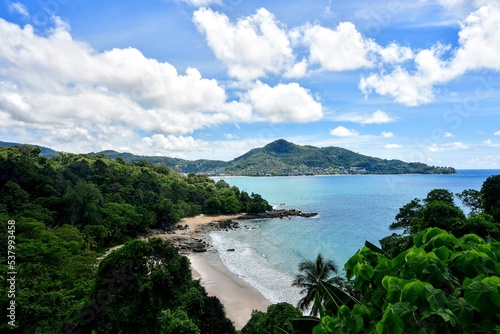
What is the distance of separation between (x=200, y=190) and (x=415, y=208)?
2163 inches

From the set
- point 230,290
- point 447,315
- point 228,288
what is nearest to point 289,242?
point 228,288

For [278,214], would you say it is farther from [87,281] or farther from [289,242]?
[87,281]

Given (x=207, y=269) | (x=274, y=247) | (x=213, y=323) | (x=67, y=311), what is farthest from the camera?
(x=274, y=247)

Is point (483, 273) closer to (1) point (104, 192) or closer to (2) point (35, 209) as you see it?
(2) point (35, 209)

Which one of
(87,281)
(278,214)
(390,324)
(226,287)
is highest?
(390,324)

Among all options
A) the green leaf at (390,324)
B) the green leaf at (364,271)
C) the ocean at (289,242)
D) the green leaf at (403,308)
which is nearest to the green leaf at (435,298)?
the green leaf at (403,308)

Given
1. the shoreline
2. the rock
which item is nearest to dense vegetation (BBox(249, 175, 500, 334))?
the shoreline

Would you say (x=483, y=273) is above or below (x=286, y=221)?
above

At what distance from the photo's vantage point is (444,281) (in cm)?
273

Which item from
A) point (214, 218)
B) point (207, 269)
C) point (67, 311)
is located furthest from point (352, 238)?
point (67, 311)

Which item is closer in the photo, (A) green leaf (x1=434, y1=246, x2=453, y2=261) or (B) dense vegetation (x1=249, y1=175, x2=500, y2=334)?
(B) dense vegetation (x1=249, y1=175, x2=500, y2=334)

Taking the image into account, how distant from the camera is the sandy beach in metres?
24.3

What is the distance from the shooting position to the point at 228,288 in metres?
29.0

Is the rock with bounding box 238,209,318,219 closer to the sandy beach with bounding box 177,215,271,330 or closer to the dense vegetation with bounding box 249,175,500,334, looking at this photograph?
the sandy beach with bounding box 177,215,271,330
